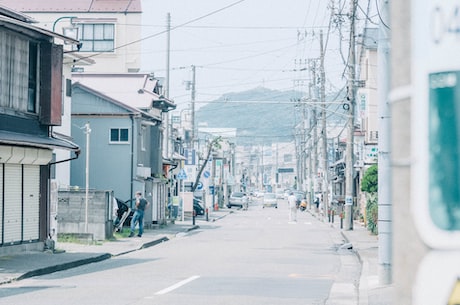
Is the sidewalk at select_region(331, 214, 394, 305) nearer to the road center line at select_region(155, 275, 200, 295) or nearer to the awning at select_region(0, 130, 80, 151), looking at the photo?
the road center line at select_region(155, 275, 200, 295)

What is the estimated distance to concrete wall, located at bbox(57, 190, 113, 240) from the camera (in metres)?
32.8

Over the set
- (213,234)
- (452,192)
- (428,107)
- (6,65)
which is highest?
(6,65)

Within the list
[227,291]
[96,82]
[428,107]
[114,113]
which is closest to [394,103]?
[428,107]

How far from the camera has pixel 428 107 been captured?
3.17 meters

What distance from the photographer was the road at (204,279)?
15.2 m

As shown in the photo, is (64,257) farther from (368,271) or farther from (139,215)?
(139,215)

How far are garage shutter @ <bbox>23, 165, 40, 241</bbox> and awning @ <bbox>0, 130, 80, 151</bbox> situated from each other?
1067 millimetres

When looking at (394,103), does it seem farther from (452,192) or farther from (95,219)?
(95,219)

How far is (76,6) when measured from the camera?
2670 inches

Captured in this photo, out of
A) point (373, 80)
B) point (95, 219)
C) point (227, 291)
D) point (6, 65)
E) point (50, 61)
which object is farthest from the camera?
point (373, 80)

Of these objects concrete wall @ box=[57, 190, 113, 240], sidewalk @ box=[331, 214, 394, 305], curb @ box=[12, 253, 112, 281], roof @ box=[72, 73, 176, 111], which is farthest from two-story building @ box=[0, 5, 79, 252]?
roof @ box=[72, 73, 176, 111]

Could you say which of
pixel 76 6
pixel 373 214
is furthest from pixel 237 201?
pixel 373 214

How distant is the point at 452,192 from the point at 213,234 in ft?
122

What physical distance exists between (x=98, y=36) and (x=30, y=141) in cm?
4443
